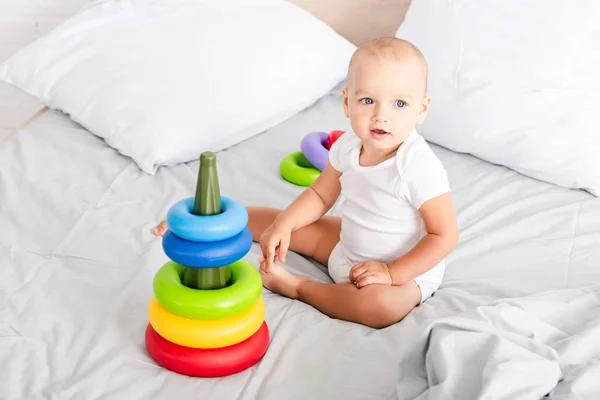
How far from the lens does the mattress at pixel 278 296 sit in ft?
3.12

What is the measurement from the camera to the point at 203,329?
3.46 ft

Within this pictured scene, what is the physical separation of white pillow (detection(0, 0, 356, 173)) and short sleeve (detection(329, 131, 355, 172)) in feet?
1.38

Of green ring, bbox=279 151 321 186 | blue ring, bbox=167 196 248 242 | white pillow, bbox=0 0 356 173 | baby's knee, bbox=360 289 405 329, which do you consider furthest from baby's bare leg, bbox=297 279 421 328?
white pillow, bbox=0 0 356 173

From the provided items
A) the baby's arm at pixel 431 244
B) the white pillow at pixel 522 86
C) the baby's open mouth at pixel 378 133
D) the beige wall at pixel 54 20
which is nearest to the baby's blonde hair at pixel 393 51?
the baby's open mouth at pixel 378 133

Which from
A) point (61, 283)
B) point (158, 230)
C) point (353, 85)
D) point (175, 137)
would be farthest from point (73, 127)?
point (353, 85)

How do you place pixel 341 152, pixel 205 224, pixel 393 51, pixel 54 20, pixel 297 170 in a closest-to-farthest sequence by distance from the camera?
pixel 205 224, pixel 393 51, pixel 341 152, pixel 297 170, pixel 54 20

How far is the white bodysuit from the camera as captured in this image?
1240 mm

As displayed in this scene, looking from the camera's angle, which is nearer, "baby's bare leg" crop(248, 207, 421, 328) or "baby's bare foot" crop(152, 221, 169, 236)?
"baby's bare leg" crop(248, 207, 421, 328)

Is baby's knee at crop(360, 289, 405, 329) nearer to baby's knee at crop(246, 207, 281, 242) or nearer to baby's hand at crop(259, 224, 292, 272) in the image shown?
baby's hand at crop(259, 224, 292, 272)

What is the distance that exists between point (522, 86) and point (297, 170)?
56 centimetres

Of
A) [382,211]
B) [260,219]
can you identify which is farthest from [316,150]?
[382,211]

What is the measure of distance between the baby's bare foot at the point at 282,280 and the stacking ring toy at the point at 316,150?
1.36 ft

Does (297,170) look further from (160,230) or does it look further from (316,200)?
(160,230)

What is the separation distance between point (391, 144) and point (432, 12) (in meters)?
0.78
